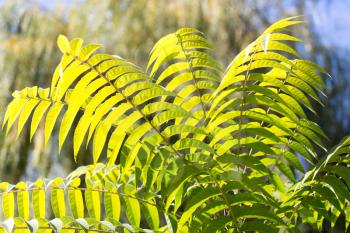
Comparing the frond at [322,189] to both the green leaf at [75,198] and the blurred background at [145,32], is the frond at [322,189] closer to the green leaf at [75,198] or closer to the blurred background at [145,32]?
the green leaf at [75,198]

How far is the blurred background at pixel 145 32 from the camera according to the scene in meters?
2.97

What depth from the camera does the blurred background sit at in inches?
117

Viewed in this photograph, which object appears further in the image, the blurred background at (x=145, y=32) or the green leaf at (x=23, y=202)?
the blurred background at (x=145, y=32)

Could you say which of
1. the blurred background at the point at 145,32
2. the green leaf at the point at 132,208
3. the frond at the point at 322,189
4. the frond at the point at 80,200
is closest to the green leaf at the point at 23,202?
the frond at the point at 80,200

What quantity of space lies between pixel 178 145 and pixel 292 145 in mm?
278

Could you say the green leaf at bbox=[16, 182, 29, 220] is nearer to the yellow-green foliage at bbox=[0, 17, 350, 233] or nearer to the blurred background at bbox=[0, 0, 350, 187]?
the yellow-green foliage at bbox=[0, 17, 350, 233]

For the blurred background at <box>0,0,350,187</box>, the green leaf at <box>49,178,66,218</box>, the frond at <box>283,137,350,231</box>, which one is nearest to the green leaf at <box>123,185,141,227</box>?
the green leaf at <box>49,178,66,218</box>

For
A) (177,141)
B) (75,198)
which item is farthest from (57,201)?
(177,141)

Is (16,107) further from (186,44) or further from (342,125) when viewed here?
(342,125)

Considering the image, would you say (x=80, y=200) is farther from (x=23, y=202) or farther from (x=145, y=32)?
(x=145, y=32)

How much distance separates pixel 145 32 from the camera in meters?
3.06

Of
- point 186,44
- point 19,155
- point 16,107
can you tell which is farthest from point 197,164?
point 19,155

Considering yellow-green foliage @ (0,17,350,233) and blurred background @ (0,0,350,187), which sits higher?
blurred background @ (0,0,350,187)

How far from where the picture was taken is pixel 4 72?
3.14m
